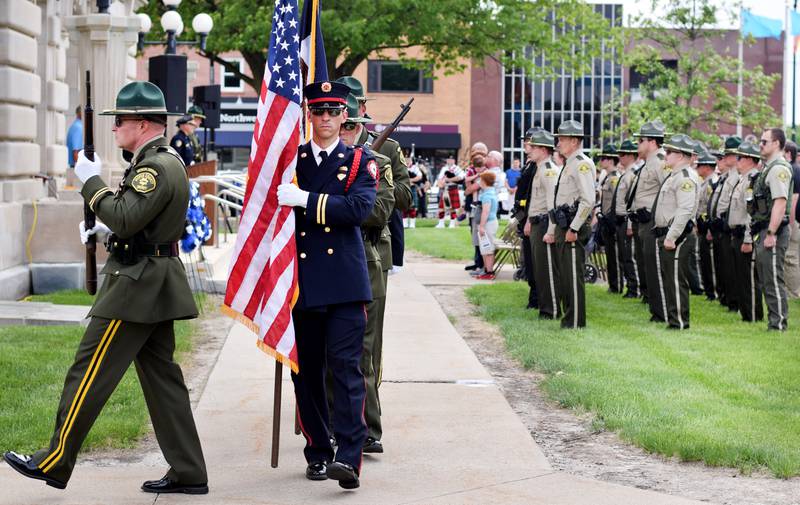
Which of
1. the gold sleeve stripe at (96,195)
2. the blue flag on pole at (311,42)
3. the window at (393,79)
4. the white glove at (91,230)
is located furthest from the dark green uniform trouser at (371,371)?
the window at (393,79)

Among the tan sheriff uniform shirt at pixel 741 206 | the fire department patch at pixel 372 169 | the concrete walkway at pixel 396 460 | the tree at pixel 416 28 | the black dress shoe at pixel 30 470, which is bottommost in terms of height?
the concrete walkway at pixel 396 460

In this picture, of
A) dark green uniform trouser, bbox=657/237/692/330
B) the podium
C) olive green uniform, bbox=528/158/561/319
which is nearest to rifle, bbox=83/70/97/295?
olive green uniform, bbox=528/158/561/319

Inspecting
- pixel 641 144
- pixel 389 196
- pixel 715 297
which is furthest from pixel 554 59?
pixel 389 196

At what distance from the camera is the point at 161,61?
16016 mm

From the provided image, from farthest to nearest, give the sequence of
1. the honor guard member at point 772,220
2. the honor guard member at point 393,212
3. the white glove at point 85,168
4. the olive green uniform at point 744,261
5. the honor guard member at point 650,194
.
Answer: the olive green uniform at point 744,261 < the honor guard member at point 650,194 < the honor guard member at point 772,220 < the honor guard member at point 393,212 < the white glove at point 85,168

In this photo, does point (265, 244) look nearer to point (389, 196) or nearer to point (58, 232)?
point (389, 196)

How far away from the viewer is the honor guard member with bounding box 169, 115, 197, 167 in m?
18.5

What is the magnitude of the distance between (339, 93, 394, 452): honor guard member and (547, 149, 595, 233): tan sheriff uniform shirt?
575 centimetres

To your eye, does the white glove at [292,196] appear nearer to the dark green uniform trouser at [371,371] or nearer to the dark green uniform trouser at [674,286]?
the dark green uniform trouser at [371,371]

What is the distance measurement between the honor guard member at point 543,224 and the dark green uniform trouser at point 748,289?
2.14 metres

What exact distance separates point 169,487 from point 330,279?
4.28 ft

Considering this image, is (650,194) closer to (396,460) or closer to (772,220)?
(772,220)

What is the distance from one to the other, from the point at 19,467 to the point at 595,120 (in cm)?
7233

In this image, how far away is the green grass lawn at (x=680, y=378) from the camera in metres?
7.68
